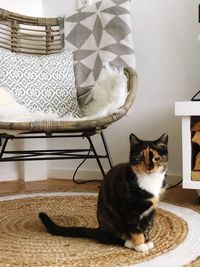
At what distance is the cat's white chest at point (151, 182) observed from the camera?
3.29 ft

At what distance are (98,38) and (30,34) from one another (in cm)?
37

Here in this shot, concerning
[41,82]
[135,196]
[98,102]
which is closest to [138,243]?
[135,196]

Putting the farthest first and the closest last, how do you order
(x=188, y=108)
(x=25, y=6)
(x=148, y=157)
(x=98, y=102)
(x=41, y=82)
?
(x=25, y=6) → (x=41, y=82) → (x=98, y=102) → (x=188, y=108) → (x=148, y=157)

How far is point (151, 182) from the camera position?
101 centimetres

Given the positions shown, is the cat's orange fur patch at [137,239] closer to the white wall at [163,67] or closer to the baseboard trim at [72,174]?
the white wall at [163,67]

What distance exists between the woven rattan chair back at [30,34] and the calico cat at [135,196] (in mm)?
1067

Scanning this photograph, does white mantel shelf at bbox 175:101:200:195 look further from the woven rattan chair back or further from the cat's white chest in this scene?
the woven rattan chair back

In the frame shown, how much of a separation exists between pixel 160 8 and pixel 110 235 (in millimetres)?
1225

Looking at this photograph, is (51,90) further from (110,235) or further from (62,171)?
(110,235)

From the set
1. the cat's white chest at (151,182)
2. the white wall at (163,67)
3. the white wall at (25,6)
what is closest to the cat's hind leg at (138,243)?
the cat's white chest at (151,182)

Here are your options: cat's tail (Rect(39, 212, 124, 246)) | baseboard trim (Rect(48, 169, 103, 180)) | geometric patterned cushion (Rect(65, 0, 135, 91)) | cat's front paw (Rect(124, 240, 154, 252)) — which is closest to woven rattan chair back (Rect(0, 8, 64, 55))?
geometric patterned cushion (Rect(65, 0, 135, 91))

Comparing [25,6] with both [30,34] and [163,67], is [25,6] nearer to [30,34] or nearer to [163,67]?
[30,34]

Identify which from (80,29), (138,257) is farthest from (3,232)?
(80,29)

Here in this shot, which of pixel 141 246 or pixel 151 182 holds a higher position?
pixel 151 182
